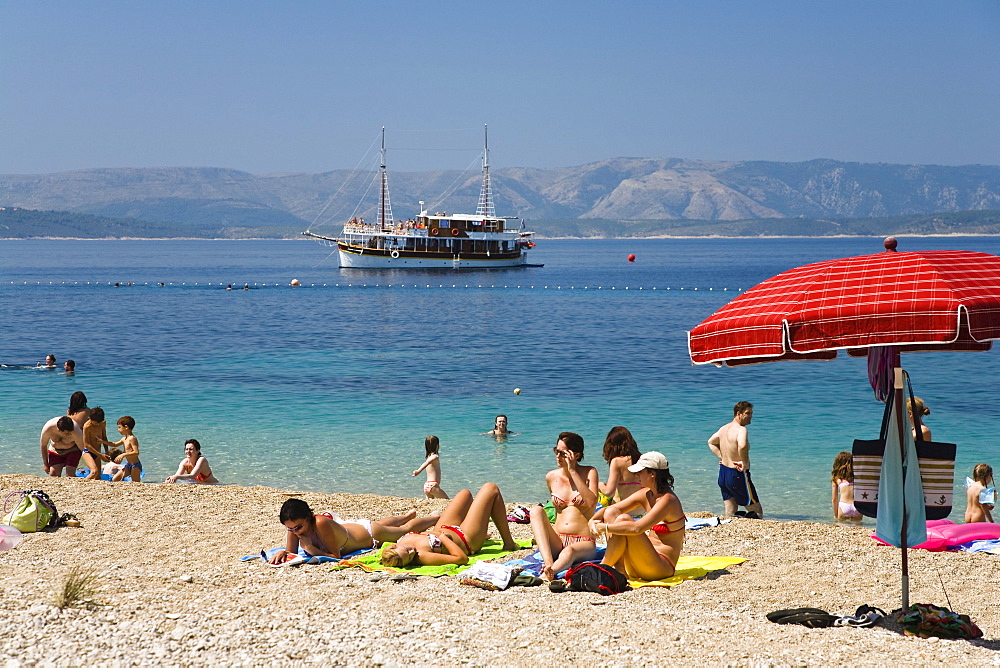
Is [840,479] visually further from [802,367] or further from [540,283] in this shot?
[540,283]

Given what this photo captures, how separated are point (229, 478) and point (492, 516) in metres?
6.73

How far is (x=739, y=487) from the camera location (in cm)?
1030

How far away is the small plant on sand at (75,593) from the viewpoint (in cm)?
623

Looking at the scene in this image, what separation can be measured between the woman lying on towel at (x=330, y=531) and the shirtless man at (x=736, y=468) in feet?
11.6

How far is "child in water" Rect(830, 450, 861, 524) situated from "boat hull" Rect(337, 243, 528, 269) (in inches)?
3105

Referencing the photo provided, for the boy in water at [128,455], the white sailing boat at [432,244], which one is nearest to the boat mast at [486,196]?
the white sailing boat at [432,244]

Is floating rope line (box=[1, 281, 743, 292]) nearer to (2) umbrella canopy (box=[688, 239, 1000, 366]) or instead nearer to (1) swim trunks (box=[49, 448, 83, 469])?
(1) swim trunks (box=[49, 448, 83, 469])

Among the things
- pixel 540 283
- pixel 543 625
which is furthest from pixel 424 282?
pixel 543 625

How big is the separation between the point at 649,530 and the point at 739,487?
137 inches

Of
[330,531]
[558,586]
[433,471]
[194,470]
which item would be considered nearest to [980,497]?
[558,586]

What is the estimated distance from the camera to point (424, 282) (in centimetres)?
7925

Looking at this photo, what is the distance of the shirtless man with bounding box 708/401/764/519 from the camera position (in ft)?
33.1

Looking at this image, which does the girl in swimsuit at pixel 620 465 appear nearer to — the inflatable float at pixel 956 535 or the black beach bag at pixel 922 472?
the inflatable float at pixel 956 535

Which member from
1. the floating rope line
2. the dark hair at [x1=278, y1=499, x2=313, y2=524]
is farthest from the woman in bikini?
the floating rope line
